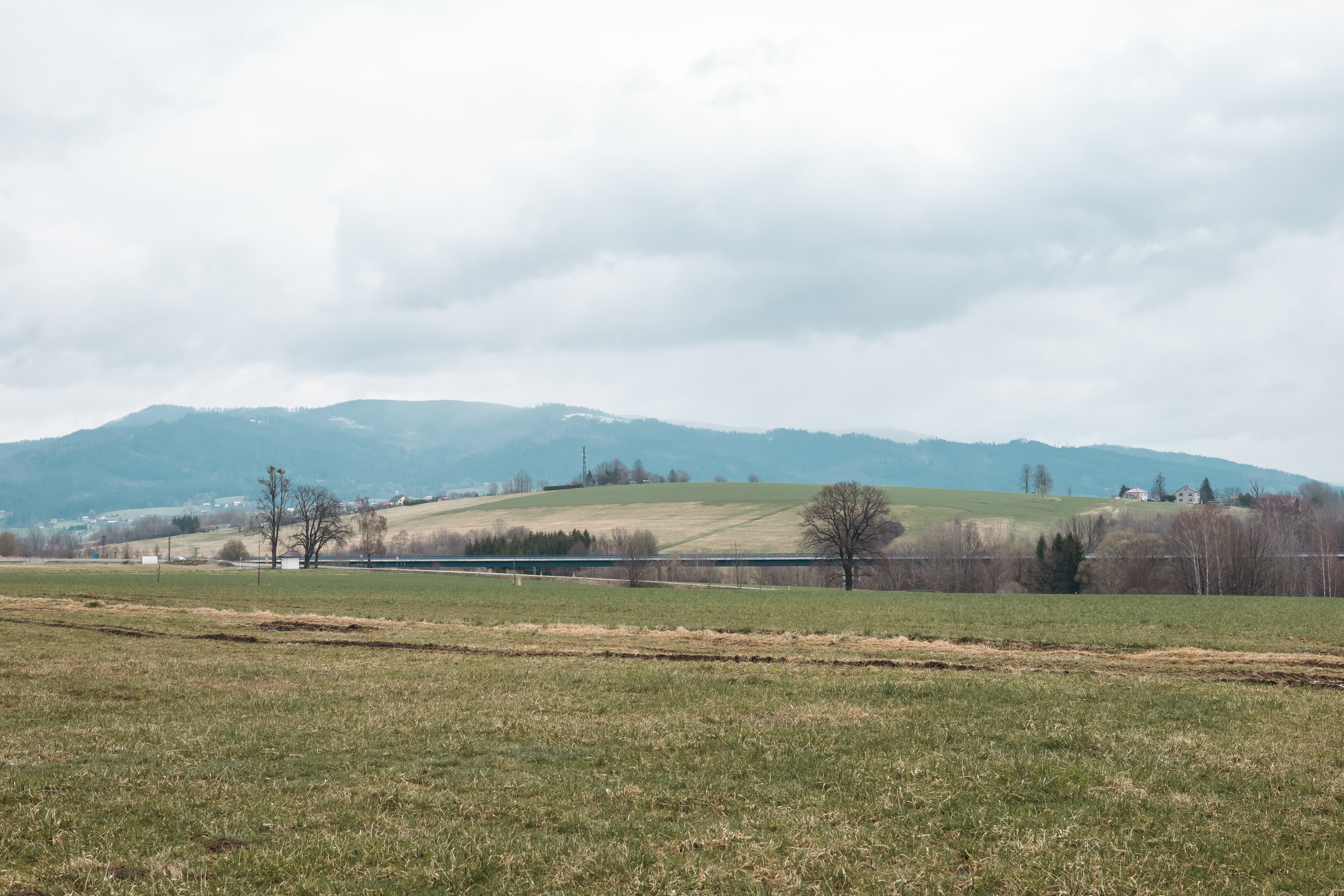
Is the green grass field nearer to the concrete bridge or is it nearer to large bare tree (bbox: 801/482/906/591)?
large bare tree (bbox: 801/482/906/591)

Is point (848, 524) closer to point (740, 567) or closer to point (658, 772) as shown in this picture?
point (740, 567)

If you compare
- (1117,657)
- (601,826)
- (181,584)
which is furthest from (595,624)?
(181,584)

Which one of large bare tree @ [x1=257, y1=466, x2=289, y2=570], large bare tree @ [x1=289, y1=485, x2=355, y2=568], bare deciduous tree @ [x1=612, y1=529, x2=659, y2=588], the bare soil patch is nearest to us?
the bare soil patch

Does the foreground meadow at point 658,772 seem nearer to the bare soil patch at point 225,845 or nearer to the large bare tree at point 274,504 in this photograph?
the bare soil patch at point 225,845

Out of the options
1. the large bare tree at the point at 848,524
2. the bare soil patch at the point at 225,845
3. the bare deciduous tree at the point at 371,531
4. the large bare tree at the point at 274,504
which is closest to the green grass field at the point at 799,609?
the large bare tree at the point at 848,524

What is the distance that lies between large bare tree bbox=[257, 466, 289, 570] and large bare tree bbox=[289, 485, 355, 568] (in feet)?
8.00

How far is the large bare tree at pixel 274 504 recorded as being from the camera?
13288 centimetres

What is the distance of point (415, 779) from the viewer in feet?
43.5

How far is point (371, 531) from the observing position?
15225 cm

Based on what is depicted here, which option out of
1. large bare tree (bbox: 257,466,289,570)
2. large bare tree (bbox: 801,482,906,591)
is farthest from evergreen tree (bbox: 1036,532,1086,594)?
large bare tree (bbox: 257,466,289,570)

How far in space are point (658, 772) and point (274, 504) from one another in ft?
449

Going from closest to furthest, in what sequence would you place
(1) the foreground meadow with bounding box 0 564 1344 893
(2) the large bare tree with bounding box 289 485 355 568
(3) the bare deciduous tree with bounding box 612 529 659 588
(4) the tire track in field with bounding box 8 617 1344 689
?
(1) the foreground meadow with bounding box 0 564 1344 893, (4) the tire track in field with bounding box 8 617 1344 689, (3) the bare deciduous tree with bounding box 612 529 659 588, (2) the large bare tree with bounding box 289 485 355 568

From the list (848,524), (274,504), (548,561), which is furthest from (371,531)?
(848,524)

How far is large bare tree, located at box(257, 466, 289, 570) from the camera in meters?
133
